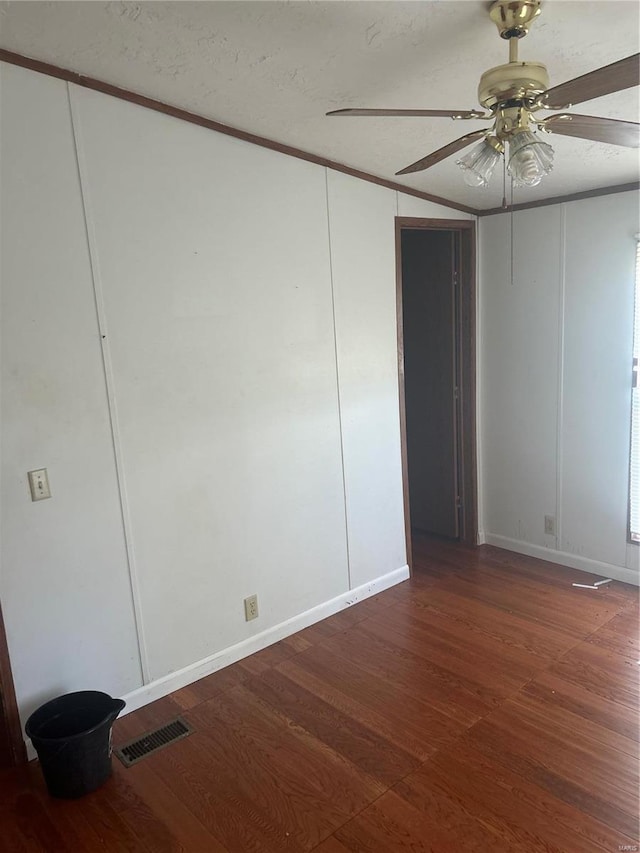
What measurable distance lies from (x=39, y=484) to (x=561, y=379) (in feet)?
10.1

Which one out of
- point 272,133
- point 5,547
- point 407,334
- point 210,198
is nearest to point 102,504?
point 5,547

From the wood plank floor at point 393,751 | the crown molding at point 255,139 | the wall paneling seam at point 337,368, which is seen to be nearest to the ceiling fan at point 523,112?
the crown molding at point 255,139

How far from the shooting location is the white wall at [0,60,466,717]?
2.11 meters

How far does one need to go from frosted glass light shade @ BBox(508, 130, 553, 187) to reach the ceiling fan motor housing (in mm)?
91

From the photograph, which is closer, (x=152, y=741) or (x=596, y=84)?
(x=596, y=84)

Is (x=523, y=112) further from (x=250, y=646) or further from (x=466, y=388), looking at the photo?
(x=466, y=388)

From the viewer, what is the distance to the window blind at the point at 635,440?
129 inches

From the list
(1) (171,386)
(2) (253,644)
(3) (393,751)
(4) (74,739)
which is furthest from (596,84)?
(2) (253,644)

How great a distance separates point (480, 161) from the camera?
65.4 inches

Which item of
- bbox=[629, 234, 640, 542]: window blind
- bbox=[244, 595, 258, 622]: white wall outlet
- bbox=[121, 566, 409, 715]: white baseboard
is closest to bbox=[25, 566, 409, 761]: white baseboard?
bbox=[121, 566, 409, 715]: white baseboard

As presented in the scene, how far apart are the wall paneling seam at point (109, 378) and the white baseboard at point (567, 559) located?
267 cm

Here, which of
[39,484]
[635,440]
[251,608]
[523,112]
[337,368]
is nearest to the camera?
[523,112]

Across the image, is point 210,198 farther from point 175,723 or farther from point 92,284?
point 175,723

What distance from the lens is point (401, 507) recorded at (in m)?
3.68
